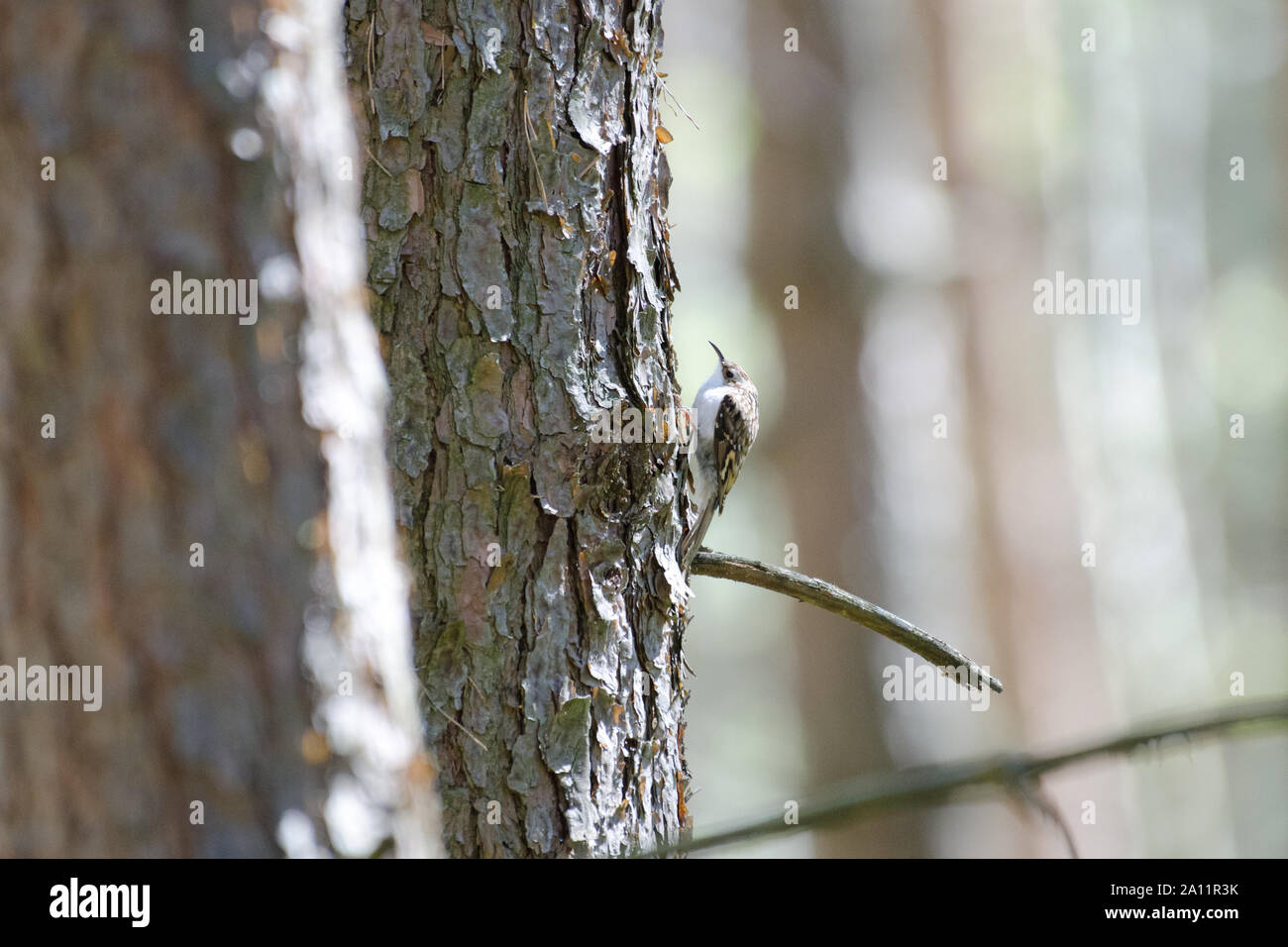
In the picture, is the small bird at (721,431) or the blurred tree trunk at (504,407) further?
the small bird at (721,431)

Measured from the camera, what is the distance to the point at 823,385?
7.50 metres

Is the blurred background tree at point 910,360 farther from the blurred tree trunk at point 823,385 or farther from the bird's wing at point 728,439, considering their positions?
the bird's wing at point 728,439

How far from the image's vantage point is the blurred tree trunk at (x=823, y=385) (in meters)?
7.06

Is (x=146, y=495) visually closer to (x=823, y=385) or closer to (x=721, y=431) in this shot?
(x=721, y=431)

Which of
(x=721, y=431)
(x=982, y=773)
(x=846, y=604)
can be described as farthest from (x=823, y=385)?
(x=982, y=773)

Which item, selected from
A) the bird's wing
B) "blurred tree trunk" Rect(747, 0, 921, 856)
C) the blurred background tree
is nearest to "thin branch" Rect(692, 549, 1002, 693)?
the blurred background tree

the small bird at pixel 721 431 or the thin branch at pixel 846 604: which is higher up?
the small bird at pixel 721 431

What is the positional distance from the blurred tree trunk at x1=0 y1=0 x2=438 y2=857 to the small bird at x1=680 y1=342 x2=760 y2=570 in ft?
12.2

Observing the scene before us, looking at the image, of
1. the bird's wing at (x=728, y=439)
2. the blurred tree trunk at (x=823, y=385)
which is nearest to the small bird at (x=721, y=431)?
the bird's wing at (x=728, y=439)

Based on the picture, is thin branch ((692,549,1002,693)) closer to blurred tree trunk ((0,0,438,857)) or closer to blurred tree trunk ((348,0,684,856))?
blurred tree trunk ((348,0,684,856))

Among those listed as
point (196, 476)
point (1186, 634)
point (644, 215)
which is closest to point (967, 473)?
point (644, 215)

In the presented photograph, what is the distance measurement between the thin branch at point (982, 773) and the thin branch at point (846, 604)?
1.86 meters

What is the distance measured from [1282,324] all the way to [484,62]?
21216mm

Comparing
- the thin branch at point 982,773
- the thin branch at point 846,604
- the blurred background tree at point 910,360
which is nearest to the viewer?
the thin branch at point 982,773
